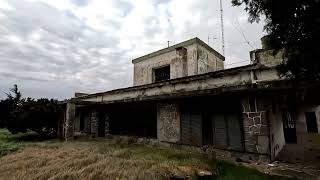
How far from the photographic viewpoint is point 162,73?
701 inches

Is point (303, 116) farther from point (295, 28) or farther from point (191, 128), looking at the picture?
point (295, 28)

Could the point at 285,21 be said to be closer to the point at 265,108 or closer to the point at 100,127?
the point at 265,108

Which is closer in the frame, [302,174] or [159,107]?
[302,174]

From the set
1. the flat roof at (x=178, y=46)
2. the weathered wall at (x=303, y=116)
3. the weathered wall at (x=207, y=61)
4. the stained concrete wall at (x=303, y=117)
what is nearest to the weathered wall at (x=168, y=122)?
the weathered wall at (x=207, y=61)

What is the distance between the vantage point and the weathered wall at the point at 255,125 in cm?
812

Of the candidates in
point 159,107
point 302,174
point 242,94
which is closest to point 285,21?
point 242,94

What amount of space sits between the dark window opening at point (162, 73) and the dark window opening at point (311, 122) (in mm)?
11387

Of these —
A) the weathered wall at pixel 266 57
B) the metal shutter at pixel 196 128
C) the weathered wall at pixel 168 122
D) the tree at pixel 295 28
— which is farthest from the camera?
the weathered wall at pixel 168 122

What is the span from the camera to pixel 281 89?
24.0ft

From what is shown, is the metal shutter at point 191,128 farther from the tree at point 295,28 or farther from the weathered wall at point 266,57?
the tree at point 295,28

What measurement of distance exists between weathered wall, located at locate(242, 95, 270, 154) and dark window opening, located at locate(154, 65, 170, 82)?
908 centimetres

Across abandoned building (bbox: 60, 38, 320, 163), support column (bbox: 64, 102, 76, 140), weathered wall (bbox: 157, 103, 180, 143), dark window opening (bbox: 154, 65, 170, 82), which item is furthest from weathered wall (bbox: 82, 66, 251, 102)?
dark window opening (bbox: 154, 65, 170, 82)

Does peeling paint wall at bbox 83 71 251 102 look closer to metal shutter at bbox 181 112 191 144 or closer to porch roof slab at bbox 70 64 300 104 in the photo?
porch roof slab at bbox 70 64 300 104

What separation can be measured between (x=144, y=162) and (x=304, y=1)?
613cm
